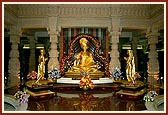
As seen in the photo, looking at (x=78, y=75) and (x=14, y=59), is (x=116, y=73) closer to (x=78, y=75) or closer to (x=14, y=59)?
(x=78, y=75)

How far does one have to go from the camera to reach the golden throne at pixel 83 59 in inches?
398

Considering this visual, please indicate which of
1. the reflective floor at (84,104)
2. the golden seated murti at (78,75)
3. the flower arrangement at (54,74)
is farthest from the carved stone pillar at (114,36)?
the reflective floor at (84,104)

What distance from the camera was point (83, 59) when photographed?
10523 millimetres

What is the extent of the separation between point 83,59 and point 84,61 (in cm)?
11

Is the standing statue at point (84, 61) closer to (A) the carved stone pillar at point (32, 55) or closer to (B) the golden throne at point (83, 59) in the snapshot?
(B) the golden throne at point (83, 59)

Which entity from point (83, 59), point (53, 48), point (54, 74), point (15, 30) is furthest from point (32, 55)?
point (54, 74)

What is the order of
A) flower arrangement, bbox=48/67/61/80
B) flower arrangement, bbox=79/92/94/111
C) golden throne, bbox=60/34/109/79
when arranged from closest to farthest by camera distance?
flower arrangement, bbox=79/92/94/111 → flower arrangement, bbox=48/67/61/80 → golden throne, bbox=60/34/109/79

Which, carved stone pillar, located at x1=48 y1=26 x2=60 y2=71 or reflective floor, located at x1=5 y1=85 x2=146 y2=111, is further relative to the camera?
carved stone pillar, located at x1=48 y1=26 x2=60 y2=71

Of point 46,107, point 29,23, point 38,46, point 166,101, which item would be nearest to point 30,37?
point 38,46

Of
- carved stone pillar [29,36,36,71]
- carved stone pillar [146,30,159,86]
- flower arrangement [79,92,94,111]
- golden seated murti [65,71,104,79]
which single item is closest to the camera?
flower arrangement [79,92,94,111]

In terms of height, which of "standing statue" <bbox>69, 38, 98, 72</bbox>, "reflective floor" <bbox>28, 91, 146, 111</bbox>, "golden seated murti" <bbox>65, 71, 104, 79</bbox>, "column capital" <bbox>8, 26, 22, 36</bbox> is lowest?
"reflective floor" <bbox>28, 91, 146, 111</bbox>

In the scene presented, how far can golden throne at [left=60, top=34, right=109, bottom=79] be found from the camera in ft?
33.1

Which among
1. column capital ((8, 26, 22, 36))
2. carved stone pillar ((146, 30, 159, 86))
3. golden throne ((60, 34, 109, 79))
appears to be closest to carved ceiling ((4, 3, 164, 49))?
column capital ((8, 26, 22, 36))

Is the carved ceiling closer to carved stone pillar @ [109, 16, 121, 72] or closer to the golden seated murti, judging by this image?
carved stone pillar @ [109, 16, 121, 72]
